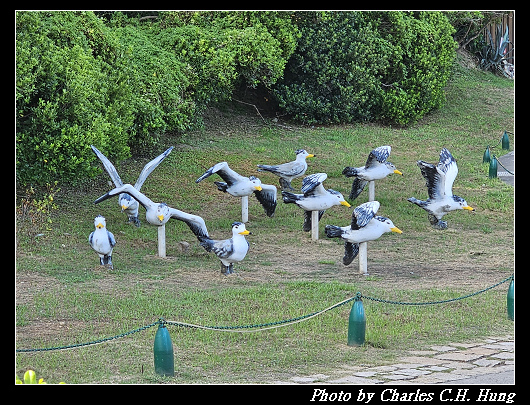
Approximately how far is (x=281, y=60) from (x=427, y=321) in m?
10.4

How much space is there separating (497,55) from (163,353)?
2113 centimetres

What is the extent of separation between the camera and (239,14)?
1798 centimetres

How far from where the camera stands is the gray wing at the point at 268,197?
44.4 ft

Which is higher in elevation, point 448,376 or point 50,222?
point 50,222

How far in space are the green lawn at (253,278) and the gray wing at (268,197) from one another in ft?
0.83

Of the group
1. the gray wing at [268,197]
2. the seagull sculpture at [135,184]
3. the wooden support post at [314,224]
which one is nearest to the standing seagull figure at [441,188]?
the wooden support post at [314,224]

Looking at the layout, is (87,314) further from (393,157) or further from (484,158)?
(484,158)

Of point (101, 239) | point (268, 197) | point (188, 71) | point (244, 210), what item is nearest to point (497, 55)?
point (188, 71)

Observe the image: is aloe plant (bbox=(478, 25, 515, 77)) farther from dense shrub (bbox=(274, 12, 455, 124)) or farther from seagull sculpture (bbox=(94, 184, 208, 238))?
seagull sculpture (bbox=(94, 184, 208, 238))

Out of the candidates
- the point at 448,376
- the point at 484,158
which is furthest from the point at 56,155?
the point at 484,158

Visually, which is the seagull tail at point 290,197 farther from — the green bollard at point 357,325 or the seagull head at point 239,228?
the green bollard at point 357,325

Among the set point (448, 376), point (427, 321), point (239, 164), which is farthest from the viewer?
point (239, 164)

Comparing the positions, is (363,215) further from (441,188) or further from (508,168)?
(508,168)

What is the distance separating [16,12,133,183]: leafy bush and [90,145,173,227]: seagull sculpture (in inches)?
29.6
